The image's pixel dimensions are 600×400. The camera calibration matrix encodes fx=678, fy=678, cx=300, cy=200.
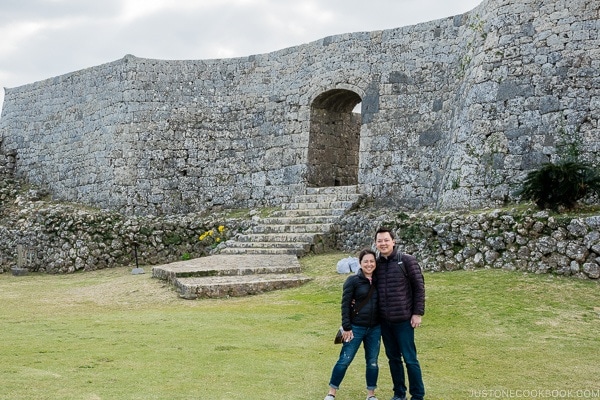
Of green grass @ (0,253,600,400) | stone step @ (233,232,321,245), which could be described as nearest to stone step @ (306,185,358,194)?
stone step @ (233,232,321,245)

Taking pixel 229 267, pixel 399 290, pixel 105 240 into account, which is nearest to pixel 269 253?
pixel 229 267

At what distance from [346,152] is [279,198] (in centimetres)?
216

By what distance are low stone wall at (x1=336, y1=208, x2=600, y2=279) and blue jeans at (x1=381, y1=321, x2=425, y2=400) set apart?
15.5 ft

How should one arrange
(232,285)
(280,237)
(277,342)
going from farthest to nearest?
(280,237) < (232,285) < (277,342)

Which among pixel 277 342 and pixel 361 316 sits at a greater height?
pixel 361 316

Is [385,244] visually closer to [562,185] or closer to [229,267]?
[562,185]

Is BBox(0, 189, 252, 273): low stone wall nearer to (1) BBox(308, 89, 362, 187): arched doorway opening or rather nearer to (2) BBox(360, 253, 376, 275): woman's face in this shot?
(1) BBox(308, 89, 362, 187): arched doorway opening

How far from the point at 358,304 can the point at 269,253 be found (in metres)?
7.79

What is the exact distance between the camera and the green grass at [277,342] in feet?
17.3

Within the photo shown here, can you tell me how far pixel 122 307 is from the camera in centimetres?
956

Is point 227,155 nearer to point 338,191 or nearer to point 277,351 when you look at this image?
point 338,191

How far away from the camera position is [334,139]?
16.4 m

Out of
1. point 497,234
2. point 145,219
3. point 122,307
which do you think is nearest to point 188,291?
point 122,307

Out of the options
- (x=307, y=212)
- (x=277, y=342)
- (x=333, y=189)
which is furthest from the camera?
(x=333, y=189)
